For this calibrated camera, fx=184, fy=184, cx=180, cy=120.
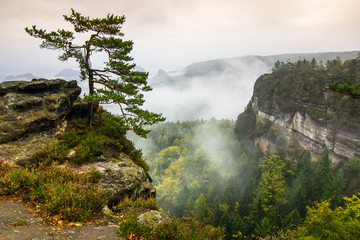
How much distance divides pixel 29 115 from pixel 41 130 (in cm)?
120

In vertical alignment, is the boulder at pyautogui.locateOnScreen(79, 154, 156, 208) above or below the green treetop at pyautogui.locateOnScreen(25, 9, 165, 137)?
below

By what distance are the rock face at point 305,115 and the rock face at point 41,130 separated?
59594mm

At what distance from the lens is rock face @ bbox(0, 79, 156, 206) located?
9.88 m

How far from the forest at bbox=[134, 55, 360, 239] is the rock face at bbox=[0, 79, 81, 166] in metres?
10.5

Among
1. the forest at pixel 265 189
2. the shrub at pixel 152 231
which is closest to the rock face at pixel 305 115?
the forest at pixel 265 189

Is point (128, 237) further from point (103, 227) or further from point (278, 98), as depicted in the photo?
point (278, 98)

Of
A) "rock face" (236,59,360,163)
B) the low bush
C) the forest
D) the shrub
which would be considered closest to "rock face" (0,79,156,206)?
the low bush

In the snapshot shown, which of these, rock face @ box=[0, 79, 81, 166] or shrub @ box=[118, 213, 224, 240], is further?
rock face @ box=[0, 79, 81, 166]

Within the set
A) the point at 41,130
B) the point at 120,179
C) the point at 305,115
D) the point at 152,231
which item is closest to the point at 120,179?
the point at 120,179

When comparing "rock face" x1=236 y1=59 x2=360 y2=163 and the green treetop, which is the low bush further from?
"rock face" x1=236 y1=59 x2=360 y2=163

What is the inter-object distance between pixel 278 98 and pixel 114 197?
80.1 metres

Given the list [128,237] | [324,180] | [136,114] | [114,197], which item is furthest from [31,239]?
[324,180]

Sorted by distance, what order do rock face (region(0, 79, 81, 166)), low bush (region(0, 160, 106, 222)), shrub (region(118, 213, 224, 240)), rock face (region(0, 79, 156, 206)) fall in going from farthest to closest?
rock face (region(0, 79, 81, 166)) → rock face (region(0, 79, 156, 206)) → low bush (region(0, 160, 106, 222)) → shrub (region(118, 213, 224, 240))

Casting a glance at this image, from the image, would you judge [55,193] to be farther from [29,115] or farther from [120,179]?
[29,115]
